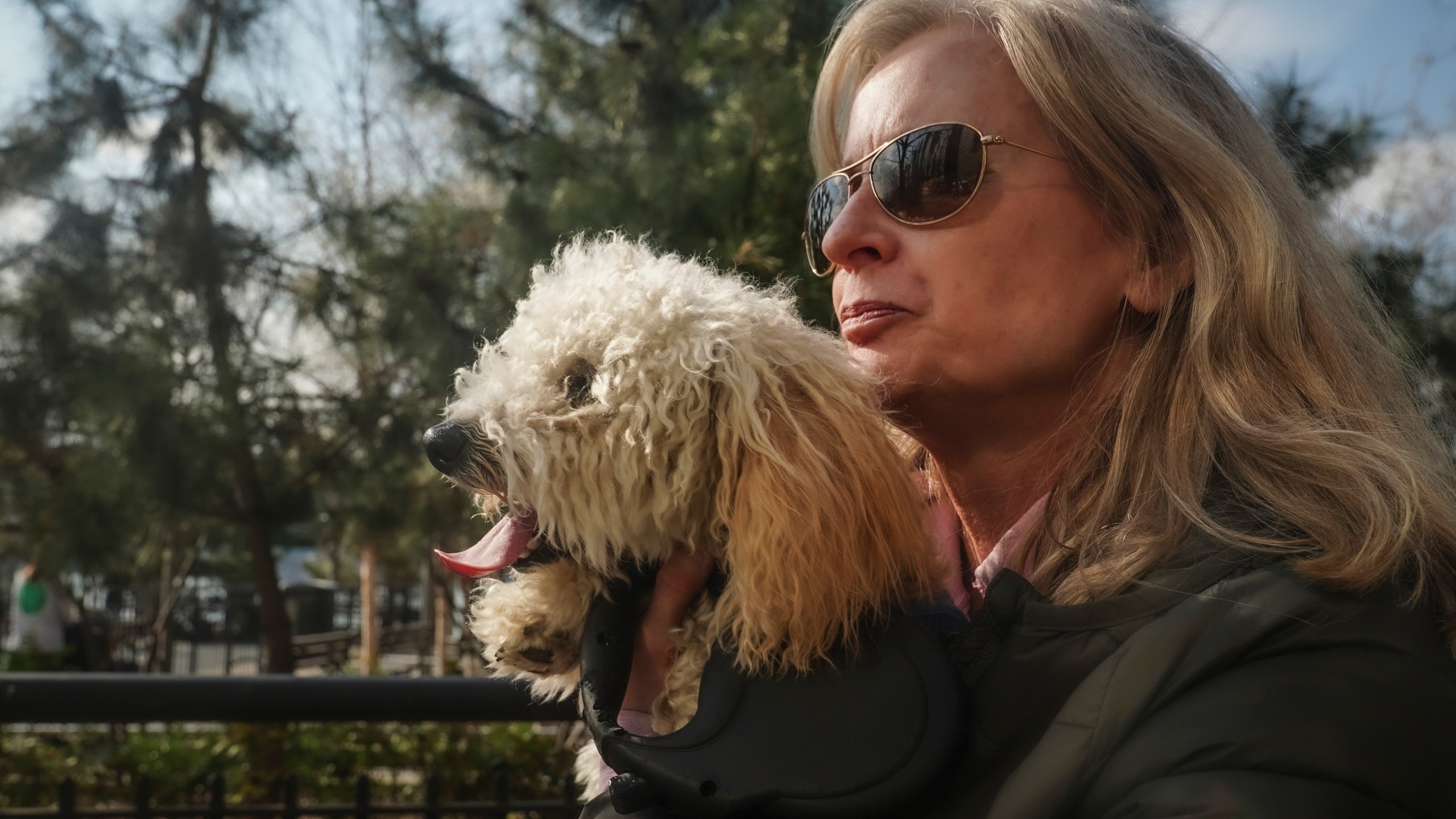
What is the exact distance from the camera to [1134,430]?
5.22ft

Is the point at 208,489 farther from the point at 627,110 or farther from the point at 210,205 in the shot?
the point at 627,110

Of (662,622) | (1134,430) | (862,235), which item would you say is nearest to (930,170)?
(862,235)

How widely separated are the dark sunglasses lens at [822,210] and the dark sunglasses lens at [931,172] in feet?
0.44

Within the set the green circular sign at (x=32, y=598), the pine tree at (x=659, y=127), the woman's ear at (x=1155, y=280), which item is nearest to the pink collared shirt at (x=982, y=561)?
the woman's ear at (x=1155, y=280)

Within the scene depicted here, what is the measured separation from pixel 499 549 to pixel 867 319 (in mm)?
694

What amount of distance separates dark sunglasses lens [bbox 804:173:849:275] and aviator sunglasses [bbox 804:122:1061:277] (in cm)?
11

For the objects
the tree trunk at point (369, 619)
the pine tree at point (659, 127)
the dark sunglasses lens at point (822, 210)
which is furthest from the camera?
the tree trunk at point (369, 619)

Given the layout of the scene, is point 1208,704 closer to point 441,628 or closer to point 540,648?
point 540,648

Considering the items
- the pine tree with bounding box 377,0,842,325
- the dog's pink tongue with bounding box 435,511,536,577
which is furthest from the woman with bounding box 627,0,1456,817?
the pine tree with bounding box 377,0,842,325

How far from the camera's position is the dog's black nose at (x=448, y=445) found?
1544 millimetres

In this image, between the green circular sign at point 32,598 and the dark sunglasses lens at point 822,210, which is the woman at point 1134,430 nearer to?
the dark sunglasses lens at point 822,210

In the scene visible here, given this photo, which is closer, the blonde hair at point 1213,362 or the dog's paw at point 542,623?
the blonde hair at point 1213,362

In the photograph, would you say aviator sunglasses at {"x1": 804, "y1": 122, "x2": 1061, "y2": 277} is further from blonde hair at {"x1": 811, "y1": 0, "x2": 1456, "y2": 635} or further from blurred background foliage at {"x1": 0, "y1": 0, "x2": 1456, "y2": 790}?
blurred background foliage at {"x1": 0, "y1": 0, "x2": 1456, "y2": 790}

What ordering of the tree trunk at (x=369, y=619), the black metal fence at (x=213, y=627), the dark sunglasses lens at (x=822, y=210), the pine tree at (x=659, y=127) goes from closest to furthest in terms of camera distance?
the dark sunglasses lens at (x=822, y=210) < the pine tree at (x=659, y=127) < the black metal fence at (x=213, y=627) < the tree trunk at (x=369, y=619)
